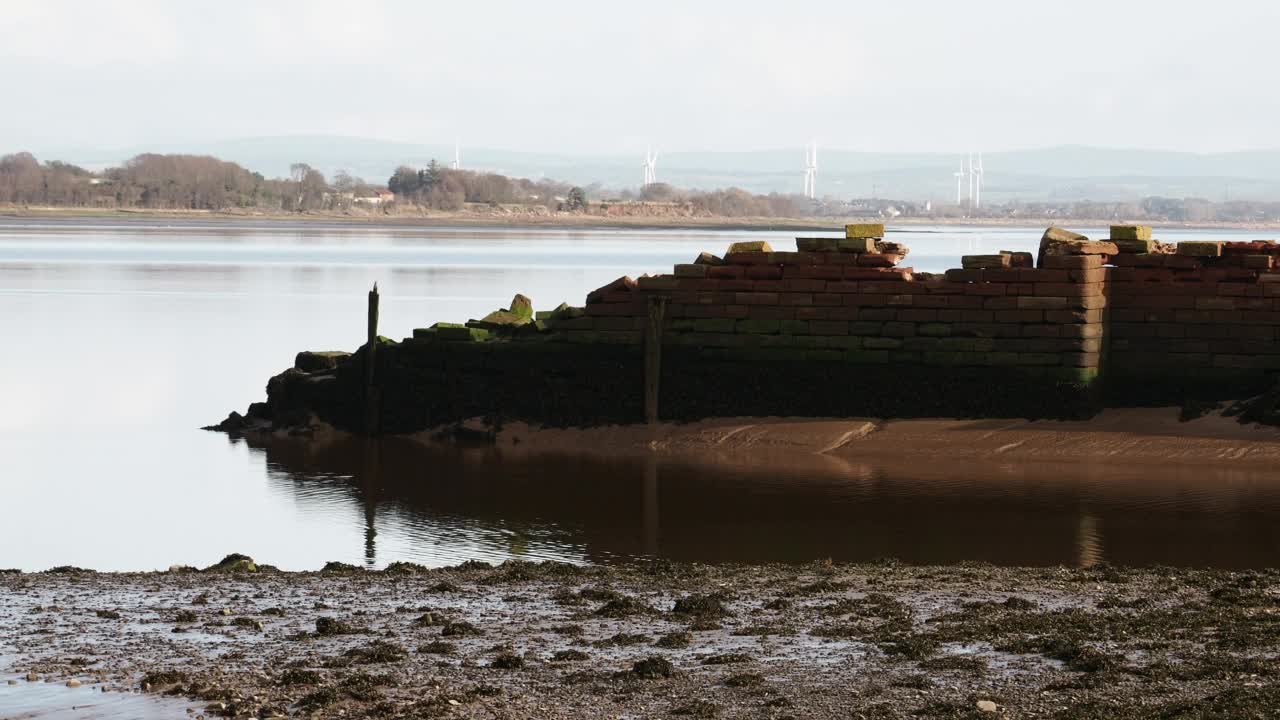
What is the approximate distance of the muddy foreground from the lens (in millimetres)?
7836

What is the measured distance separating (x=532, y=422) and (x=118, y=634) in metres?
9.53

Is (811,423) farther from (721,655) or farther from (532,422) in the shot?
(721,655)

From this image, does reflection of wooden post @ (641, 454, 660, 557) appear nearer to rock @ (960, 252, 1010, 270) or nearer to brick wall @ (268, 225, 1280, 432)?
brick wall @ (268, 225, 1280, 432)

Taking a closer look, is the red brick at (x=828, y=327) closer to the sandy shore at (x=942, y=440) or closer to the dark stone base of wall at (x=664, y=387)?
the dark stone base of wall at (x=664, y=387)

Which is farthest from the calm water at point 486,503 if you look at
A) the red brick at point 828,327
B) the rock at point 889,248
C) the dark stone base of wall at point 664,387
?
the rock at point 889,248

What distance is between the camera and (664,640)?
29.7ft

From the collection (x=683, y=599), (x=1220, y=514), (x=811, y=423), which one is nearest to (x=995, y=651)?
(x=683, y=599)

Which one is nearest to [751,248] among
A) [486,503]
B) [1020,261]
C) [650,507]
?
[1020,261]

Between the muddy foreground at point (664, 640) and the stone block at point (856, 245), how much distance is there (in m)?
7.05

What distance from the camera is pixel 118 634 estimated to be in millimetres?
9328

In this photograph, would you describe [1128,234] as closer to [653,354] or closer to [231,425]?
[653,354]

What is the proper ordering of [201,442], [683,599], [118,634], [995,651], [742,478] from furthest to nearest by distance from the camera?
[201,442], [742,478], [683,599], [118,634], [995,651]

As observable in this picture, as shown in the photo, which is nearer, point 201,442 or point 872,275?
point 872,275

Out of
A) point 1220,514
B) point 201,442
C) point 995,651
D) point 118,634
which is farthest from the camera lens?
point 201,442
